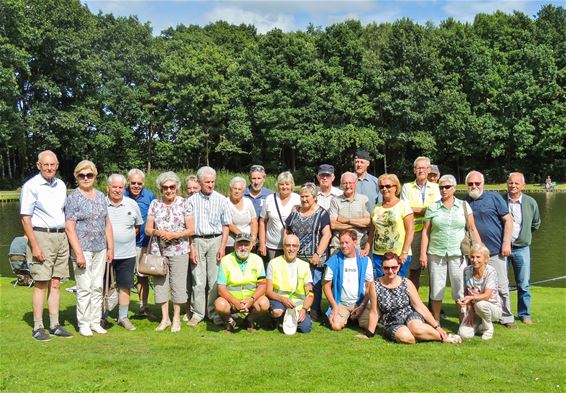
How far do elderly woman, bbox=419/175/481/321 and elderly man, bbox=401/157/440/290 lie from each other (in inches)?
19.1

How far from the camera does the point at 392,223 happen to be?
6.25m

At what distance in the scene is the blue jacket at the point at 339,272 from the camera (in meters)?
6.33

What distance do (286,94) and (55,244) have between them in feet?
123

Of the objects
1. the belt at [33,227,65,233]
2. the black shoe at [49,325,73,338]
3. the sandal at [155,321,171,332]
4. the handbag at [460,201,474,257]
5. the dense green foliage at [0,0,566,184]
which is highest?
the dense green foliage at [0,0,566,184]

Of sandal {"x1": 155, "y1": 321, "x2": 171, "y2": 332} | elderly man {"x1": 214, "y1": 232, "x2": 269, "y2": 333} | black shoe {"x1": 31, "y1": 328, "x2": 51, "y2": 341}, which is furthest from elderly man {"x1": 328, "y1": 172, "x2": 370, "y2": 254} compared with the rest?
black shoe {"x1": 31, "y1": 328, "x2": 51, "y2": 341}

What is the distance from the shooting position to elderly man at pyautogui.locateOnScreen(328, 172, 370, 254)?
6516 millimetres

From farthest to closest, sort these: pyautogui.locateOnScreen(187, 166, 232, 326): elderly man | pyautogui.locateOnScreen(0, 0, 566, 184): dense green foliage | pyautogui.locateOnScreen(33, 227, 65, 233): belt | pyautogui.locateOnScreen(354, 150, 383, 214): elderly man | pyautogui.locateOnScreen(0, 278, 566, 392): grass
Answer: pyautogui.locateOnScreen(0, 0, 566, 184): dense green foliage → pyautogui.locateOnScreen(354, 150, 383, 214): elderly man → pyautogui.locateOnScreen(187, 166, 232, 326): elderly man → pyautogui.locateOnScreen(33, 227, 65, 233): belt → pyautogui.locateOnScreen(0, 278, 566, 392): grass

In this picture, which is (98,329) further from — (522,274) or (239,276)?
(522,274)

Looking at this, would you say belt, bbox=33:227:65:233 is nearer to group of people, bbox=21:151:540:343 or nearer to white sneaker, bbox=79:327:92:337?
group of people, bbox=21:151:540:343

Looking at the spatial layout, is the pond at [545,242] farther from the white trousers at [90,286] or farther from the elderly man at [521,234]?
the white trousers at [90,286]

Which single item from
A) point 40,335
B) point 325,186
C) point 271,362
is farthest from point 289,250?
point 40,335

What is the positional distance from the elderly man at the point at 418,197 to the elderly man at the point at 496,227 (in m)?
0.59

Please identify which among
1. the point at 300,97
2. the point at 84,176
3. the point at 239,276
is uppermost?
the point at 300,97

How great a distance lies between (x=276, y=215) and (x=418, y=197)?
71.8 inches
